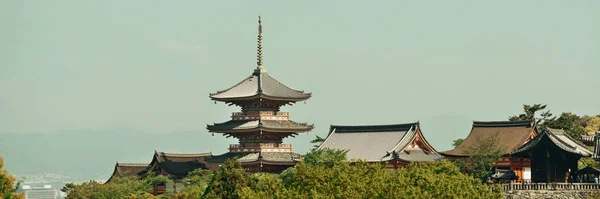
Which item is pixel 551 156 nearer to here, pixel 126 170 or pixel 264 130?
pixel 264 130

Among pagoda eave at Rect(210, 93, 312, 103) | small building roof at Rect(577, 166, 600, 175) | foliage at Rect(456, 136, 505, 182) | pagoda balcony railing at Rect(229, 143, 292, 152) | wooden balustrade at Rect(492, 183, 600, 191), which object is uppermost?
pagoda eave at Rect(210, 93, 312, 103)

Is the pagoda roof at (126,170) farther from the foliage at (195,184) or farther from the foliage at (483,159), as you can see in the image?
the foliage at (483,159)

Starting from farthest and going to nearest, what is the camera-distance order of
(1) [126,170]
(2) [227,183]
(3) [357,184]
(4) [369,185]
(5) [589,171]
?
(1) [126,170], (5) [589,171], (2) [227,183], (4) [369,185], (3) [357,184]

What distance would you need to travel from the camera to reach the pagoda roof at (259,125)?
78500 millimetres

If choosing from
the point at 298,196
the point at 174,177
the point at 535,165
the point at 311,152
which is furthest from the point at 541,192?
the point at 174,177

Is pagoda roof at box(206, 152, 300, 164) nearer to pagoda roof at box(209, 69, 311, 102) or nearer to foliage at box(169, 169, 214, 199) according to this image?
foliage at box(169, 169, 214, 199)

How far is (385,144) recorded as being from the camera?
79938 mm

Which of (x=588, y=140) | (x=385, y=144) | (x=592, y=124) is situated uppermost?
(x=592, y=124)

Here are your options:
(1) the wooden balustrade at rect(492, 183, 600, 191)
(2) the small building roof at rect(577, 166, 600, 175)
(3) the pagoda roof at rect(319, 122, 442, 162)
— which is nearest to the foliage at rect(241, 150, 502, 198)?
(1) the wooden balustrade at rect(492, 183, 600, 191)

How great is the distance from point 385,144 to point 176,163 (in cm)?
1459

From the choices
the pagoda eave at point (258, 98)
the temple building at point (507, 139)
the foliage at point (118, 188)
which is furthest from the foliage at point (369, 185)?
the foliage at point (118, 188)

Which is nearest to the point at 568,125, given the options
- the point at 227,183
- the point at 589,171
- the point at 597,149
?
the point at 589,171

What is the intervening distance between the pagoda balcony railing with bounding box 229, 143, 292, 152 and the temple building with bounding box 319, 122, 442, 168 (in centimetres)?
299

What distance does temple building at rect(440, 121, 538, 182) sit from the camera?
75.8 meters
